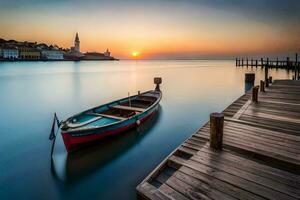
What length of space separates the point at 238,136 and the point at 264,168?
61.8 inches

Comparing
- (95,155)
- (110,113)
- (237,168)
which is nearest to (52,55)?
(110,113)

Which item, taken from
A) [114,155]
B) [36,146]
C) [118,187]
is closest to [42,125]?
[36,146]

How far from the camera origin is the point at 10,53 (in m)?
135

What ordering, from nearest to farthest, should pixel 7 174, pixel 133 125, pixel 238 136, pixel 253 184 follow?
pixel 253 184, pixel 238 136, pixel 7 174, pixel 133 125

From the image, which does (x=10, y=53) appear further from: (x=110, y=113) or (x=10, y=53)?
(x=110, y=113)

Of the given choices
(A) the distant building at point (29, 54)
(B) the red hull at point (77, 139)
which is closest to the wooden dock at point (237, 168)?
(B) the red hull at point (77, 139)

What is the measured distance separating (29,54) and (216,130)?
583 feet

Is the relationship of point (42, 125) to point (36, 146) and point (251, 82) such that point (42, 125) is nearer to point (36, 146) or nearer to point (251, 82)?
point (36, 146)

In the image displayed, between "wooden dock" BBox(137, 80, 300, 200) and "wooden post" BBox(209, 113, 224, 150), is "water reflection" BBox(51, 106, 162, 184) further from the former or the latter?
"wooden post" BBox(209, 113, 224, 150)

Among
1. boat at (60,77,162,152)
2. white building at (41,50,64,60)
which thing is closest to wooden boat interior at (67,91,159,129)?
boat at (60,77,162,152)

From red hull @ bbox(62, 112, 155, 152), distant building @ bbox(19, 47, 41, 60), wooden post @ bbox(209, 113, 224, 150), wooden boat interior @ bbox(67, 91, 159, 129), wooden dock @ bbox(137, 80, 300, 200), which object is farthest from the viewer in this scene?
distant building @ bbox(19, 47, 41, 60)

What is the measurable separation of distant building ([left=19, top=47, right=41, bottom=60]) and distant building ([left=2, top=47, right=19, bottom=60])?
5.81m

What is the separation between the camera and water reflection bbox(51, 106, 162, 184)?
22.8 ft

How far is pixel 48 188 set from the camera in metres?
6.18
